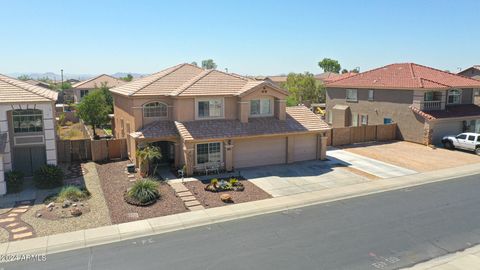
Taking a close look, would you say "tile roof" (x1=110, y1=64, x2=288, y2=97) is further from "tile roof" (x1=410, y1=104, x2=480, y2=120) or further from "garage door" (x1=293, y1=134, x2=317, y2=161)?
"tile roof" (x1=410, y1=104, x2=480, y2=120)

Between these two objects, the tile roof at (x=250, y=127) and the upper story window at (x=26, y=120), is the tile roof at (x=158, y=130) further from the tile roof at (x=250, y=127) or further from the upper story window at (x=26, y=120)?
the upper story window at (x=26, y=120)

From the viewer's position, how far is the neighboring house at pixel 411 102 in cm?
3469

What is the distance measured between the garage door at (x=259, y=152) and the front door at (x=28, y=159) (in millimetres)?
11756

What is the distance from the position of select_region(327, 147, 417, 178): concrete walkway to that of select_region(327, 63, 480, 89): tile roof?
9.66 m

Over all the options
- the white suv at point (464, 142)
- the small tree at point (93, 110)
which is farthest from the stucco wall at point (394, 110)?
the small tree at point (93, 110)

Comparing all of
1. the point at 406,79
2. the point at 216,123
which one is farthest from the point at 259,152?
the point at 406,79

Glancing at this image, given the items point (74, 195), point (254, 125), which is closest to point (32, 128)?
point (74, 195)

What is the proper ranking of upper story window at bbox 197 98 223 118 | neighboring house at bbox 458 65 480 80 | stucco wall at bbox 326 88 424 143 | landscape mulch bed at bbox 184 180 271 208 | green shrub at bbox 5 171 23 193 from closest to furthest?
landscape mulch bed at bbox 184 180 271 208 → green shrub at bbox 5 171 23 193 → upper story window at bbox 197 98 223 118 → stucco wall at bbox 326 88 424 143 → neighboring house at bbox 458 65 480 80

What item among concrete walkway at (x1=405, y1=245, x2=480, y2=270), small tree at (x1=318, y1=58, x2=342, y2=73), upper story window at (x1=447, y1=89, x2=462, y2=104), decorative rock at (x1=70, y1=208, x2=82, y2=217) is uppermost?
small tree at (x1=318, y1=58, x2=342, y2=73)

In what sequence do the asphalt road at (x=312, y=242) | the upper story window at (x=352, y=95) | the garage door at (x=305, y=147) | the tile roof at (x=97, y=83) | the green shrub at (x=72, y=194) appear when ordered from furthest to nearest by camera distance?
the tile roof at (x=97, y=83), the upper story window at (x=352, y=95), the garage door at (x=305, y=147), the green shrub at (x=72, y=194), the asphalt road at (x=312, y=242)

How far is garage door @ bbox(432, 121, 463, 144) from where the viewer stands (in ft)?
113

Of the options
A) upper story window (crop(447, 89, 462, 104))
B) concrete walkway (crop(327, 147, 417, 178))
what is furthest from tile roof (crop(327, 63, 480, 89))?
concrete walkway (crop(327, 147, 417, 178))

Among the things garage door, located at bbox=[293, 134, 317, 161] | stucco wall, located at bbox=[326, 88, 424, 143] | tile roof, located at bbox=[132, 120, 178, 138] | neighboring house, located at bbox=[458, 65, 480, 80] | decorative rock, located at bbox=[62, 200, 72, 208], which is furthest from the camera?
neighboring house, located at bbox=[458, 65, 480, 80]

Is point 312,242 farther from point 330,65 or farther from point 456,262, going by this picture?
point 330,65
